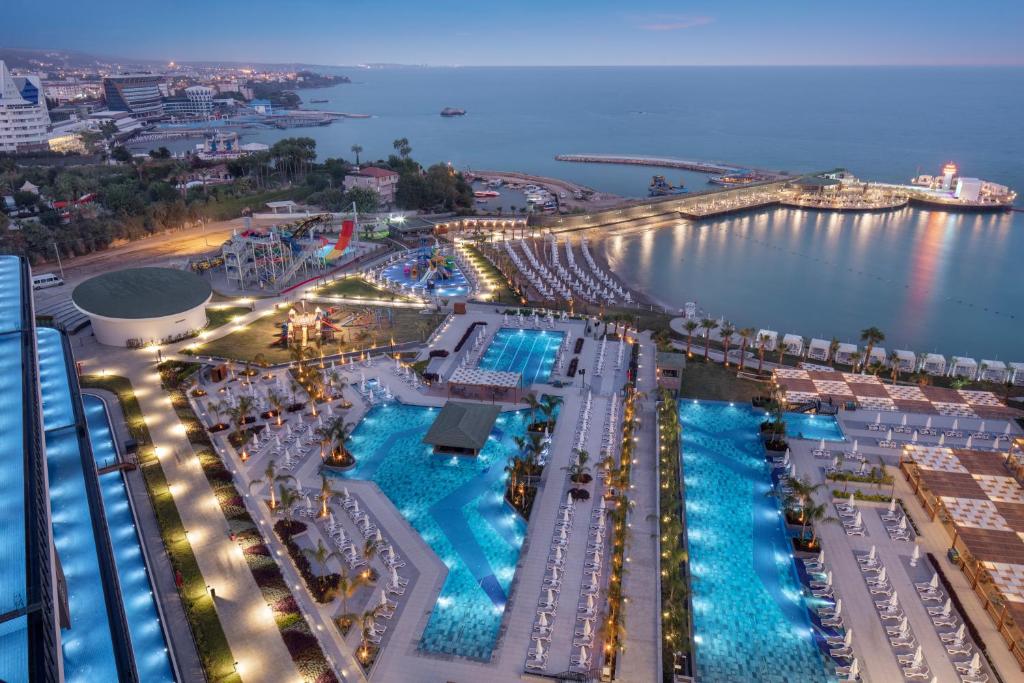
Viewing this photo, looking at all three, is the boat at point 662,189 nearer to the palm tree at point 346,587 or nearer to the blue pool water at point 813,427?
the blue pool water at point 813,427

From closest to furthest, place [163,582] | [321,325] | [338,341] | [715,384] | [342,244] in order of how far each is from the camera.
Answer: [163,582], [715,384], [338,341], [321,325], [342,244]

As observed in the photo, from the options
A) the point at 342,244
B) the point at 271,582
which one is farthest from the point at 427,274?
the point at 271,582

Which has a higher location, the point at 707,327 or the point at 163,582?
the point at 707,327

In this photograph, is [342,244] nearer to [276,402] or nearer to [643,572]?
[276,402]

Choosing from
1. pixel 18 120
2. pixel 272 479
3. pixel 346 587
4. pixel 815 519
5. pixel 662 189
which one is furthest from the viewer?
pixel 18 120

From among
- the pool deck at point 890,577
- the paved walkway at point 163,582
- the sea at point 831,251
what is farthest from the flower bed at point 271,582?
the sea at point 831,251

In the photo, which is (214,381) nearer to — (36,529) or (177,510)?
(177,510)

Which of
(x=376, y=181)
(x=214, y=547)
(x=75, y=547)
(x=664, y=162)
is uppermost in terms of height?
(x=664, y=162)
